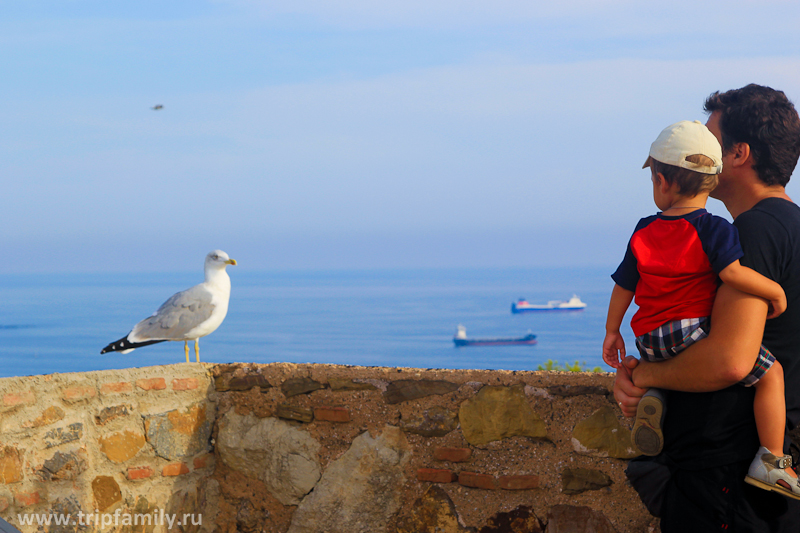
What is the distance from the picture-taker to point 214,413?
9.07 feet

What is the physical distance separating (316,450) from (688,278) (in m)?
1.58

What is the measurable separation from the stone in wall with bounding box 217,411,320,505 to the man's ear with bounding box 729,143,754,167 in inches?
69.2

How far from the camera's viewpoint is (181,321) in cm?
362

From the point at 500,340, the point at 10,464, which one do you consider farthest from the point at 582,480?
the point at 500,340

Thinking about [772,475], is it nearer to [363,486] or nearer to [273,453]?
[363,486]

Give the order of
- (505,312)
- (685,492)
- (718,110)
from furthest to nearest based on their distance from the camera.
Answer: (505,312) → (718,110) → (685,492)

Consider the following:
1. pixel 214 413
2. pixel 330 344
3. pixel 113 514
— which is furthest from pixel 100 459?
pixel 330 344

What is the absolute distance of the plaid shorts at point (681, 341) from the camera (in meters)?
1.53

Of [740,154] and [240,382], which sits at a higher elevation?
[740,154]

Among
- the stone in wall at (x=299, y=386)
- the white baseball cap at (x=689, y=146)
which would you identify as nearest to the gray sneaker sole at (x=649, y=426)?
the white baseball cap at (x=689, y=146)

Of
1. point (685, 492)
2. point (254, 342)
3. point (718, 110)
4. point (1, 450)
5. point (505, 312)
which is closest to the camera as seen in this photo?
point (685, 492)

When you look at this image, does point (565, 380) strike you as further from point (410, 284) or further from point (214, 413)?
point (410, 284)

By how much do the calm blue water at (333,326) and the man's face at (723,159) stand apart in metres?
51.3

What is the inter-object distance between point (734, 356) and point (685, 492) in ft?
1.27
